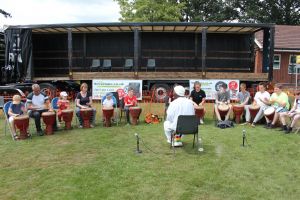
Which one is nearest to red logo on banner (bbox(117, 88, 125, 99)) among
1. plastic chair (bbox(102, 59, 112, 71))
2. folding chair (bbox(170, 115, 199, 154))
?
plastic chair (bbox(102, 59, 112, 71))

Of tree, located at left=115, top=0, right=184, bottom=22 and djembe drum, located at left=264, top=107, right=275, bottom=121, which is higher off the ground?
tree, located at left=115, top=0, right=184, bottom=22

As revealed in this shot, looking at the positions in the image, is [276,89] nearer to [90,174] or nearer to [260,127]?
[260,127]

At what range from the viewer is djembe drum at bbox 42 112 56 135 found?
937 cm

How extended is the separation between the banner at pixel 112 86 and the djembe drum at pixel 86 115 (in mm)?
5003

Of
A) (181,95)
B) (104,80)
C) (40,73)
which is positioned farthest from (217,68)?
(181,95)

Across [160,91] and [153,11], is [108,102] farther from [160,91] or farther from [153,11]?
[153,11]

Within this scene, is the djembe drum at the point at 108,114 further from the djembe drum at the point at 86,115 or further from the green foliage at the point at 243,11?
the green foliage at the point at 243,11

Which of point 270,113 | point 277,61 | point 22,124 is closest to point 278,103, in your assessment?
point 270,113

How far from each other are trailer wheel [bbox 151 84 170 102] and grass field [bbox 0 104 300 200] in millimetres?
6452

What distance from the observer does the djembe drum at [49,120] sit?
9371mm

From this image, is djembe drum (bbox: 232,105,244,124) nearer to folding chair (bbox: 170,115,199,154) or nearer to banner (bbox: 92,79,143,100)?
folding chair (bbox: 170,115,199,154)

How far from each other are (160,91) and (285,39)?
644 inches

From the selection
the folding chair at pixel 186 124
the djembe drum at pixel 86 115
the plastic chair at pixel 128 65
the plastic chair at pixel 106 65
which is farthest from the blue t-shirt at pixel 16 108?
the plastic chair at pixel 128 65

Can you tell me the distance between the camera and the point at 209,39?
62.5ft
